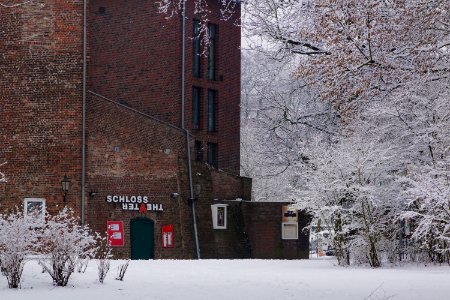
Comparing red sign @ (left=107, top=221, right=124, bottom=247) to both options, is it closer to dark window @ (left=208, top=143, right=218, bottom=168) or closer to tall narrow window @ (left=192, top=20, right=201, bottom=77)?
dark window @ (left=208, top=143, right=218, bottom=168)

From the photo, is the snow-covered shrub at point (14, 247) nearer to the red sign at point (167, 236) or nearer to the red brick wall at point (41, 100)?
the red brick wall at point (41, 100)

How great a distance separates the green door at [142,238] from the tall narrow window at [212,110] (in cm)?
964

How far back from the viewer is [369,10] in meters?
16.3

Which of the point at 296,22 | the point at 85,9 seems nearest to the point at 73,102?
the point at 85,9

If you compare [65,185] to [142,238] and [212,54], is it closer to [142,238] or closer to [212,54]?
[142,238]

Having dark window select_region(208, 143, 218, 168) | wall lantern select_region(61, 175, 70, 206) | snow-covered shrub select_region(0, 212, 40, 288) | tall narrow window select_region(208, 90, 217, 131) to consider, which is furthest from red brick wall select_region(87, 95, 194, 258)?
snow-covered shrub select_region(0, 212, 40, 288)

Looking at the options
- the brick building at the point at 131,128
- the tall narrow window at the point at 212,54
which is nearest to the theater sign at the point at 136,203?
the brick building at the point at 131,128

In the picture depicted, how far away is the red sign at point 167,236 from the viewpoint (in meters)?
40.1

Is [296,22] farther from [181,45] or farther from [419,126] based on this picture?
[181,45]

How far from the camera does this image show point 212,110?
4844cm

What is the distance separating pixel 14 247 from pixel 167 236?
21.6 meters

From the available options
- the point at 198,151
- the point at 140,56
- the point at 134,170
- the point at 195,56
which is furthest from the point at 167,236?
the point at 195,56

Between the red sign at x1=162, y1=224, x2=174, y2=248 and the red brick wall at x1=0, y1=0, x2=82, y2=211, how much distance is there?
5.25 metres

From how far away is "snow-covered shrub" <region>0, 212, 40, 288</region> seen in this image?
60.1 feet
